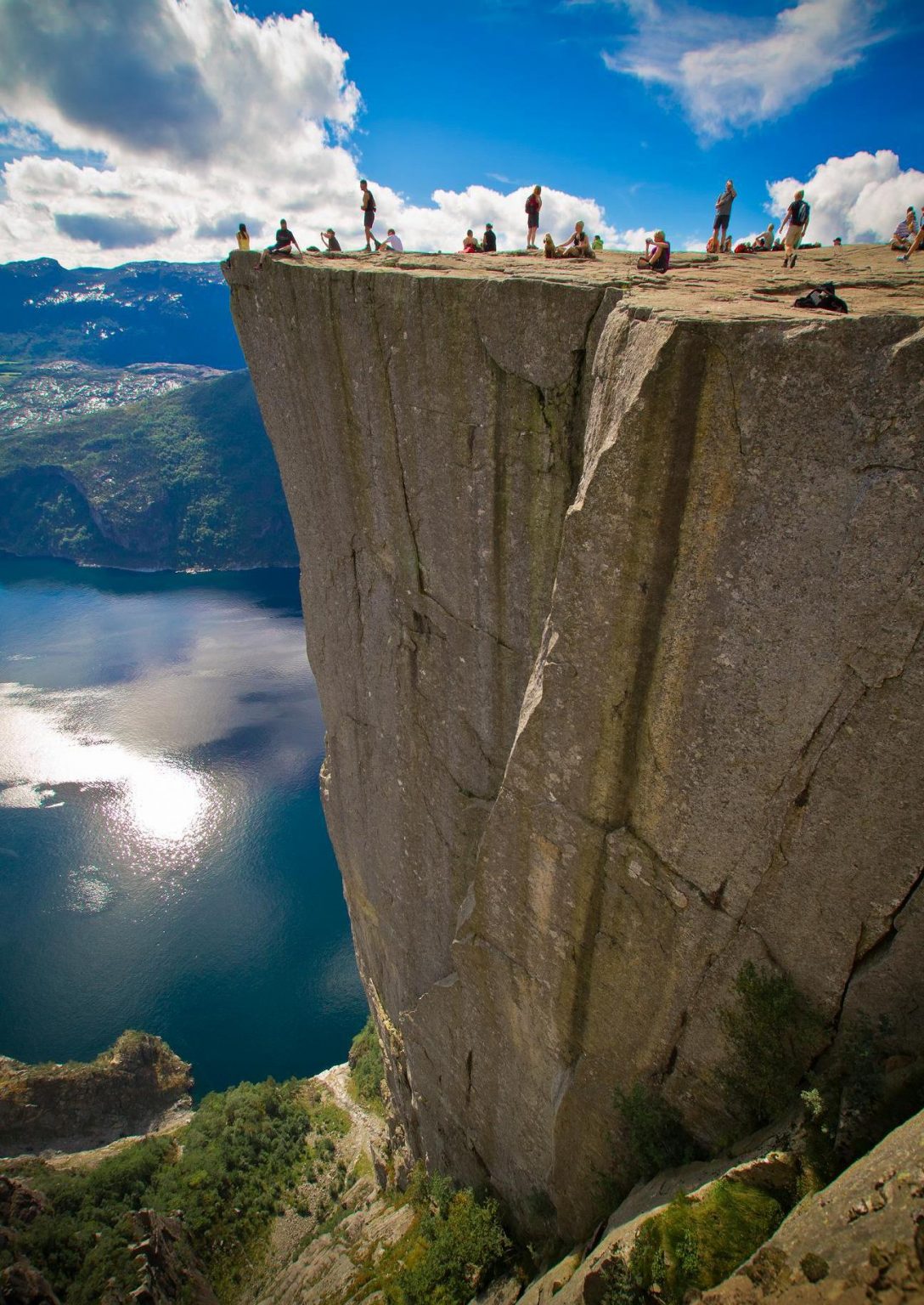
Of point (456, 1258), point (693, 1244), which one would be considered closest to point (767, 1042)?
point (693, 1244)

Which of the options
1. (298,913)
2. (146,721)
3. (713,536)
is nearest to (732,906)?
(713,536)

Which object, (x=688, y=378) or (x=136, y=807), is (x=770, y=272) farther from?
(x=136, y=807)

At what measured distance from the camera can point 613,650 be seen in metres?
7.15

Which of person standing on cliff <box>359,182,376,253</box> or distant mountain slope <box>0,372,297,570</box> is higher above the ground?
person standing on cliff <box>359,182,376,253</box>

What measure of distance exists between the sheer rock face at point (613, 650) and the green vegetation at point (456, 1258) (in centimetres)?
60

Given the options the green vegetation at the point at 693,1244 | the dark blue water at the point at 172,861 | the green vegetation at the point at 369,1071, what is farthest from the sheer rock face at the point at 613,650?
the dark blue water at the point at 172,861

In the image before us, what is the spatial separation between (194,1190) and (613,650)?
84.2ft

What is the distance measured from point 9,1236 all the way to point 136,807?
3478cm

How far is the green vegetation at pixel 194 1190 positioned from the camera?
64.2ft

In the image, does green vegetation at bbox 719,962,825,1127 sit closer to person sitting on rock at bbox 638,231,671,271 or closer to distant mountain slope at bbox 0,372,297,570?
person sitting on rock at bbox 638,231,671,271

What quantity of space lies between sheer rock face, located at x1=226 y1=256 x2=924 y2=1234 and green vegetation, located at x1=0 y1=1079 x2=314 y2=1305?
12991 mm

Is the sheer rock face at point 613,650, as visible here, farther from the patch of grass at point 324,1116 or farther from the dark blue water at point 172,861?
the dark blue water at point 172,861

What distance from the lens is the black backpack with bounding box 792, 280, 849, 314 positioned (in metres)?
5.75

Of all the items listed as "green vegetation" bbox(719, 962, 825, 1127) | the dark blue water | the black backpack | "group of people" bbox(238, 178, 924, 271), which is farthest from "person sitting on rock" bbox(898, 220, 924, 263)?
the dark blue water
